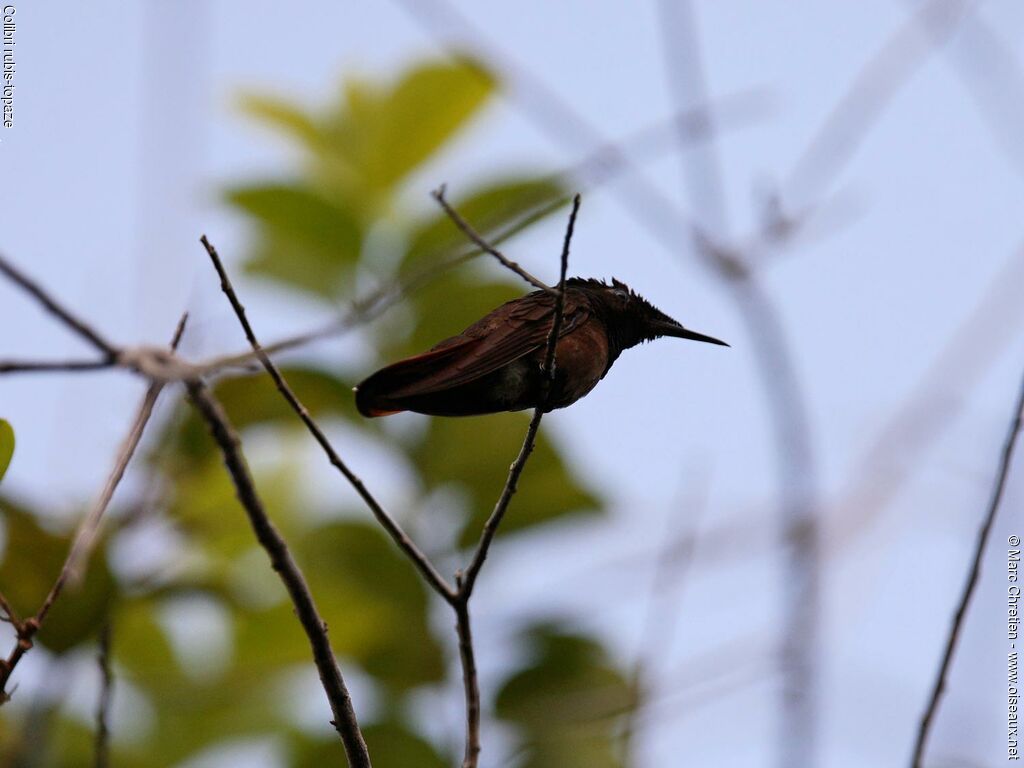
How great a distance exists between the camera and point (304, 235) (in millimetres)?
6312

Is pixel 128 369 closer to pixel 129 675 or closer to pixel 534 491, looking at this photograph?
pixel 534 491

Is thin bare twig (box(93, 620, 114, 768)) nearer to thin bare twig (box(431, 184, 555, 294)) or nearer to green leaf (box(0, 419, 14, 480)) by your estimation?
green leaf (box(0, 419, 14, 480))

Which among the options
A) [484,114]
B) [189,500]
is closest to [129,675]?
[189,500]

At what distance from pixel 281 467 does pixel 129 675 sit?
60.3 inches

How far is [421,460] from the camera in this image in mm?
5906

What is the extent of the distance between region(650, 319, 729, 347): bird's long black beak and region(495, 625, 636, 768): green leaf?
172cm

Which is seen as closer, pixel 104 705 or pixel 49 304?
pixel 49 304

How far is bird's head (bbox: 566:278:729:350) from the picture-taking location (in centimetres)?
395

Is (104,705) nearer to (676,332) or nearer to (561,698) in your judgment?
(676,332)

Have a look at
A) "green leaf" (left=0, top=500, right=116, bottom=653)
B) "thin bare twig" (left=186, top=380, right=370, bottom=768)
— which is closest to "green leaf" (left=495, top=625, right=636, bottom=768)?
"green leaf" (left=0, top=500, right=116, bottom=653)

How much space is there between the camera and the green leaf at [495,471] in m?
5.66

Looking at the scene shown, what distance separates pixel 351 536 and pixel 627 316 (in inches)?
96.1

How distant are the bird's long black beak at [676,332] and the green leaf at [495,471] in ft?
4.94

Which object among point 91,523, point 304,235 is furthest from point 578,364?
point 304,235
